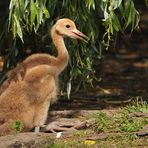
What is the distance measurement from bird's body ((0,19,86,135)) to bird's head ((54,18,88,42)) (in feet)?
1.37

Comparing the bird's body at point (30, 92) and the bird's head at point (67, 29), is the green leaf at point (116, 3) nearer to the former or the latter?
the bird's head at point (67, 29)

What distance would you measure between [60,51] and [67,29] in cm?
35

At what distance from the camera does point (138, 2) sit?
23.2 meters

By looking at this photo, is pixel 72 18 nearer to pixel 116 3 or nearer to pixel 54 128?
pixel 116 3

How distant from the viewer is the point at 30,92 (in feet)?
32.1

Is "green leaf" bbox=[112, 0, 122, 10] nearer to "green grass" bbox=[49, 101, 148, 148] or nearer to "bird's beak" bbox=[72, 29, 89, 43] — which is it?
"bird's beak" bbox=[72, 29, 89, 43]

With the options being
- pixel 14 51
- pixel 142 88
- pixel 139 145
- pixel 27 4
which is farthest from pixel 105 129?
pixel 142 88

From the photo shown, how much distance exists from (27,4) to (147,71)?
6713mm

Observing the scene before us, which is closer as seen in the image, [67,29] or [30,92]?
[30,92]

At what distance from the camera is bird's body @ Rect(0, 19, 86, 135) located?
973cm

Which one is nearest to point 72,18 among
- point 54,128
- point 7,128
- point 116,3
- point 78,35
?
point 78,35

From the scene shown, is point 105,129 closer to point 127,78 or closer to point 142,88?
point 142,88

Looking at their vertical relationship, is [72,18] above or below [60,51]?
above

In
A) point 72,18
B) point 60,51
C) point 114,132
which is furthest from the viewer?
point 72,18
